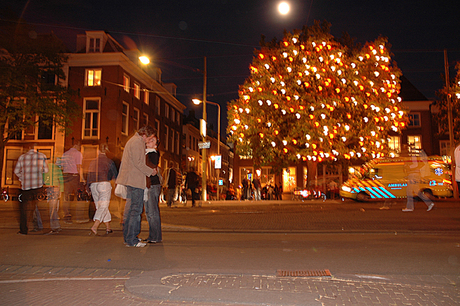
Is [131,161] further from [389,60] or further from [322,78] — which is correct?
[389,60]

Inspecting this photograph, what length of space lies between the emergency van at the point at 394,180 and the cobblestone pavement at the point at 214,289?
745 inches

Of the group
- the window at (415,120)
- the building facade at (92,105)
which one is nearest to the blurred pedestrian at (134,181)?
the building facade at (92,105)

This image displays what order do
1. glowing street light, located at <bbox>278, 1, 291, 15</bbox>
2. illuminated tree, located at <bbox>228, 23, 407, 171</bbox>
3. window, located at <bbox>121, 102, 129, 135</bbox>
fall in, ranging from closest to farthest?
glowing street light, located at <bbox>278, 1, 291, 15</bbox>, illuminated tree, located at <bbox>228, 23, 407, 171</bbox>, window, located at <bbox>121, 102, 129, 135</bbox>

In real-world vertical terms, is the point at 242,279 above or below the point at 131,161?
below

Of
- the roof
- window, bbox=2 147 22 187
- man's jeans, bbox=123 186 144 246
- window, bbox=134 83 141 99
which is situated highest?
the roof

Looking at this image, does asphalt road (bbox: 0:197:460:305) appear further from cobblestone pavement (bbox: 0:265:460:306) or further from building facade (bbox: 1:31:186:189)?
building facade (bbox: 1:31:186:189)

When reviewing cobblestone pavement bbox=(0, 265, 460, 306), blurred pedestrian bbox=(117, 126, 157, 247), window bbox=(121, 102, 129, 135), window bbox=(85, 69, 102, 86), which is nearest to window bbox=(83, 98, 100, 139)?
window bbox=(85, 69, 102, 86)

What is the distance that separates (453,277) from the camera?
171 inches

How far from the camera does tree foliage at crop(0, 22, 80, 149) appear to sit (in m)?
27.3

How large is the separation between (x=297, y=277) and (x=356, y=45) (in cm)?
2324

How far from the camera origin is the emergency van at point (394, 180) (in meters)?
21.9

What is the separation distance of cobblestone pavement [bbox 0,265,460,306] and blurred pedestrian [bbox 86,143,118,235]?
309 centimetres

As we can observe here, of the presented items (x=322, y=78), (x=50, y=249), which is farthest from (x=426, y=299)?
(x=322, y=78)

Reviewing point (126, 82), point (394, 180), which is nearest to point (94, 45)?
point (126, 82)
